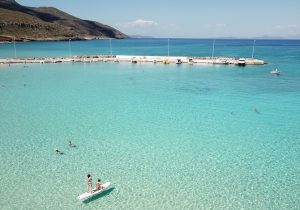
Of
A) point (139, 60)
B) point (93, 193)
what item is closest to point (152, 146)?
point (93, 193)

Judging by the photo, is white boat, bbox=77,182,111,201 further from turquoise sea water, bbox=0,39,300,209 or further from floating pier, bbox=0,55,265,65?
floating pier, bbox=0,55,265,65

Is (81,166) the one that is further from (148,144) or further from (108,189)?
(148,144)

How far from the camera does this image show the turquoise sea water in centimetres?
2038

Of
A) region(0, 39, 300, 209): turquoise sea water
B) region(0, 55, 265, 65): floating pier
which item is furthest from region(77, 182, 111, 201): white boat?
region(0, 55, 265, 65): floating pier

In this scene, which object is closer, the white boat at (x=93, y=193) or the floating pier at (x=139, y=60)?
the white boat at (x=93, y=193)

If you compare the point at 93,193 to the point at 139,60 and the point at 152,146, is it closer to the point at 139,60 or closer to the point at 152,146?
the point at 152,146

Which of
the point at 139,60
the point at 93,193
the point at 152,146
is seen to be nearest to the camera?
the point at 93,193

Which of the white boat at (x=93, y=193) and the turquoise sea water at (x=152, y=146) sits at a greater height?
the white boat at (x=93, y=193)

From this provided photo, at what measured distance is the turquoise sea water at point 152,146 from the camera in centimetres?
2038

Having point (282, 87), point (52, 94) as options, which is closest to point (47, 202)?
point (52, 94)

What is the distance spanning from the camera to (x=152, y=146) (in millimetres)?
28531

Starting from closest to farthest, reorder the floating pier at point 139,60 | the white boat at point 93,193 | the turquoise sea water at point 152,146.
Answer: the white boat at point 93,193 < the turquoise sea water at point 152,146 < the floating pier at point 139,60

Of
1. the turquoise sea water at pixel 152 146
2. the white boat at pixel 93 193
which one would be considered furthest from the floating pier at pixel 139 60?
the white boat at pixel 93 193

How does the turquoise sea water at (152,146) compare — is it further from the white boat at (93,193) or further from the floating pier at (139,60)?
the floating pier at (139,60)
